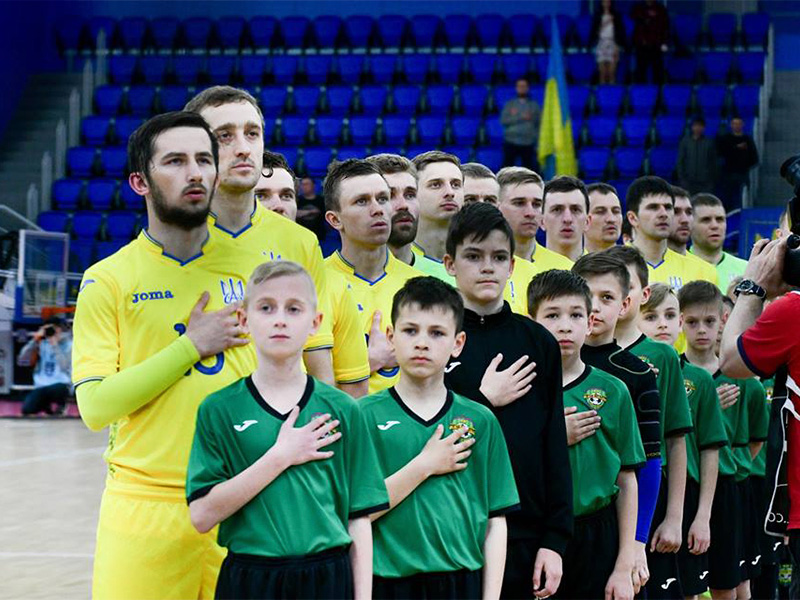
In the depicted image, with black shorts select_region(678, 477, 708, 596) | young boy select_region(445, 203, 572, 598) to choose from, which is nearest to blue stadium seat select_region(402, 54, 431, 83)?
black shorts select_region(678, 477, 708, 596)

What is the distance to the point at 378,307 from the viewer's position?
4.82 m

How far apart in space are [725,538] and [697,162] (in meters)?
10.1

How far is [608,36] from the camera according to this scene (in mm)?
17984

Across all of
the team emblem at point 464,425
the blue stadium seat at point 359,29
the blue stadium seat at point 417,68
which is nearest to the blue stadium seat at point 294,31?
the blue stadium seat at point 359,29

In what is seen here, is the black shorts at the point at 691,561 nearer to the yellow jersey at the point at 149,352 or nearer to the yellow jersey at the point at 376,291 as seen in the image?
Result: the yellow jersey at the point at 376,291

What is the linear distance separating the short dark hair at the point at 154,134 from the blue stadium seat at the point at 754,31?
1702 cm

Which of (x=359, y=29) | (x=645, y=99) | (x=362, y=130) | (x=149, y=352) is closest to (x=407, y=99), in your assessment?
(x=362, y=130)

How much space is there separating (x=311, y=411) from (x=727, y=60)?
16713 mm

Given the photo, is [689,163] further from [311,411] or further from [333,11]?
[311,411]

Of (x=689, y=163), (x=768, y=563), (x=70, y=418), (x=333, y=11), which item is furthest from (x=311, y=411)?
(x=333, y=11)

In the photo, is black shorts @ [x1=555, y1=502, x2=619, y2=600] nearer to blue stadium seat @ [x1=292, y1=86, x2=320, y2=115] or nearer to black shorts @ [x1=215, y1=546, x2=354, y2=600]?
black shorts @ [x1=215, y1=546, x2=354, y2=600]

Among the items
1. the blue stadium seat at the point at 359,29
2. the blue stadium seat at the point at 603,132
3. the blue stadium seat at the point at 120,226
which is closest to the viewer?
the blue stadium seat at the point at 603,132

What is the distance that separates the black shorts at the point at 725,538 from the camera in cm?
600

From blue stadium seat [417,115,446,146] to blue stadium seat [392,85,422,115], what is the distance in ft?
2.12
